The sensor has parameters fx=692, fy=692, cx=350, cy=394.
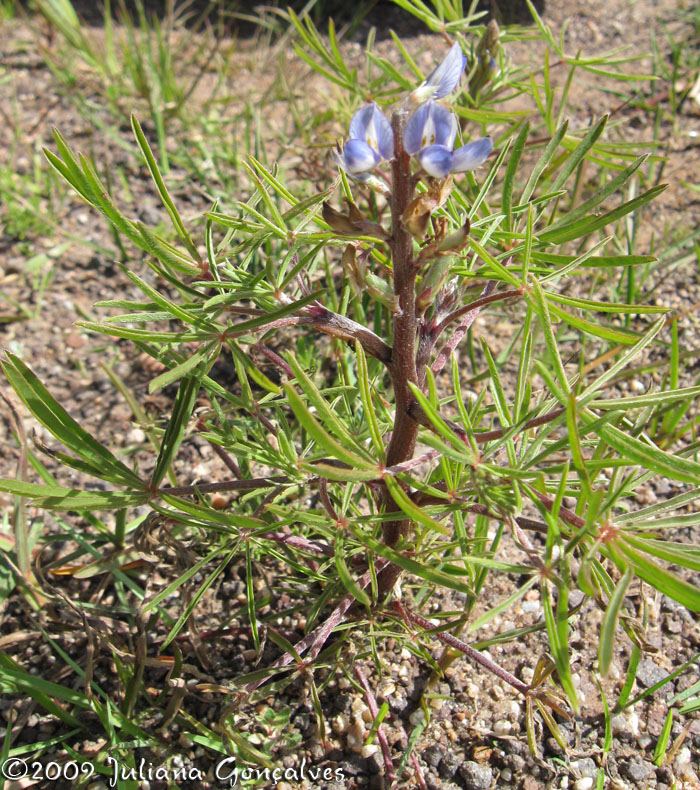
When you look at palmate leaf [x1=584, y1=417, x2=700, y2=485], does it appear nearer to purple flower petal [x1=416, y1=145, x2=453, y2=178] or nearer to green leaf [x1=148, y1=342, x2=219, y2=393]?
purple flower petal [x1=416, y1=145, x2=453, y2=178]

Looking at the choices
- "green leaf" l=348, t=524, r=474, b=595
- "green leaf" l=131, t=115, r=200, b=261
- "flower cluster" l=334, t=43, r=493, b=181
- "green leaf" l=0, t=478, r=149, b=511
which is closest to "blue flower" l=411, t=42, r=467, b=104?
"flower cluster" l=334, t=43, r=493, b=181

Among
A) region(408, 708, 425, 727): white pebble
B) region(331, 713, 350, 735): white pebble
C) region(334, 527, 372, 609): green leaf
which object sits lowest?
region(331, 713, 350, 735): white pebble

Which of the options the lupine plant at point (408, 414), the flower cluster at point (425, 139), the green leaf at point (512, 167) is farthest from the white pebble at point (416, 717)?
the flower cluster at point (425, 139)

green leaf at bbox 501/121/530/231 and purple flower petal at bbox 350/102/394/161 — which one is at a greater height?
purple flower petal at bbox 350/102/394/161

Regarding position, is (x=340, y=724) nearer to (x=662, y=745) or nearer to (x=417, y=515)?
(x=662, y=745)

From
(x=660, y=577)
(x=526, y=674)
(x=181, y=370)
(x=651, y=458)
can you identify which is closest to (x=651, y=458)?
(x=651, y=458)

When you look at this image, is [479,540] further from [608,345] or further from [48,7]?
[48,7]

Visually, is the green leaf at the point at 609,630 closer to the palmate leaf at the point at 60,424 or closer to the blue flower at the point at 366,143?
the blue flower at the point at 366,143
